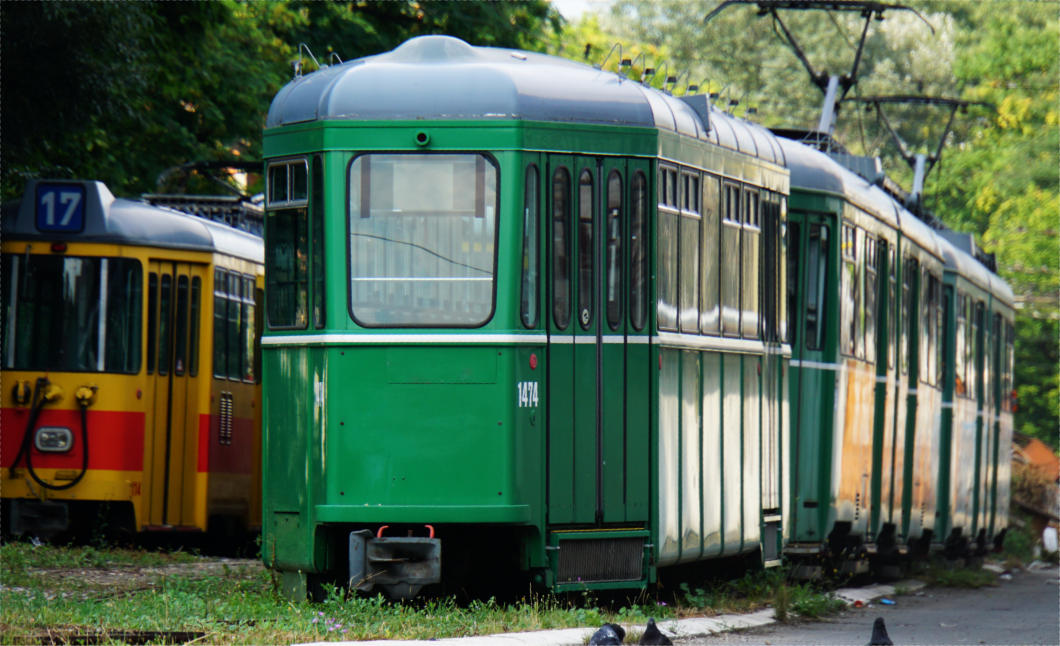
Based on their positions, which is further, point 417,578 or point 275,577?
point 275,577

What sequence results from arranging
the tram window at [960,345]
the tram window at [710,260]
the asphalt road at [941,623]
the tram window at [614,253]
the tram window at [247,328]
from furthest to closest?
the tram window at [960,345] → the tram window at [247,328] → the tram window at [710,260] → the asphalt road at [941,623] → the tram window at [614,253]

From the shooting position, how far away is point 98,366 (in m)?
17.3

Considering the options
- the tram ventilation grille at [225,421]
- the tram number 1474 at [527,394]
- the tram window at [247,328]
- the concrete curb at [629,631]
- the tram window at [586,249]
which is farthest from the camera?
the tram window at [247,328]

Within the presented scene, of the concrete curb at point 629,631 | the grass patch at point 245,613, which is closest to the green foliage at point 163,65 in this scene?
the grass patch at point 245,613

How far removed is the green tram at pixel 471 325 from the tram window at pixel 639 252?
1cm

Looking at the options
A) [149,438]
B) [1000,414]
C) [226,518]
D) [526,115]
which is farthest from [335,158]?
[1000,414]

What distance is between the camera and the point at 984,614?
1560 centimetres

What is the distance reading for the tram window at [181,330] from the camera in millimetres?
17859

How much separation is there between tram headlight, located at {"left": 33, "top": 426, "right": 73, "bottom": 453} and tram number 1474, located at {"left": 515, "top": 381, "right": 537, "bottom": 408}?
6.92 metres

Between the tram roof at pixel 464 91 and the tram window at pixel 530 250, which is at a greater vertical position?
the tram roof at pixel 464 91

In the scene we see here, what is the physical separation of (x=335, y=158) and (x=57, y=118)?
8397mm

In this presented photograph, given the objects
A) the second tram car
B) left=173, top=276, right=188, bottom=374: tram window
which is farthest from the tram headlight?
left=173, top=276, right=188, bottom=374: tram window

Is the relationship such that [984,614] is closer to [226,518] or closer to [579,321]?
[579,321]

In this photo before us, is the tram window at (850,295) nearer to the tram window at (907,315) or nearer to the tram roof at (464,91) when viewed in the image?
the tram window at (907,315)
